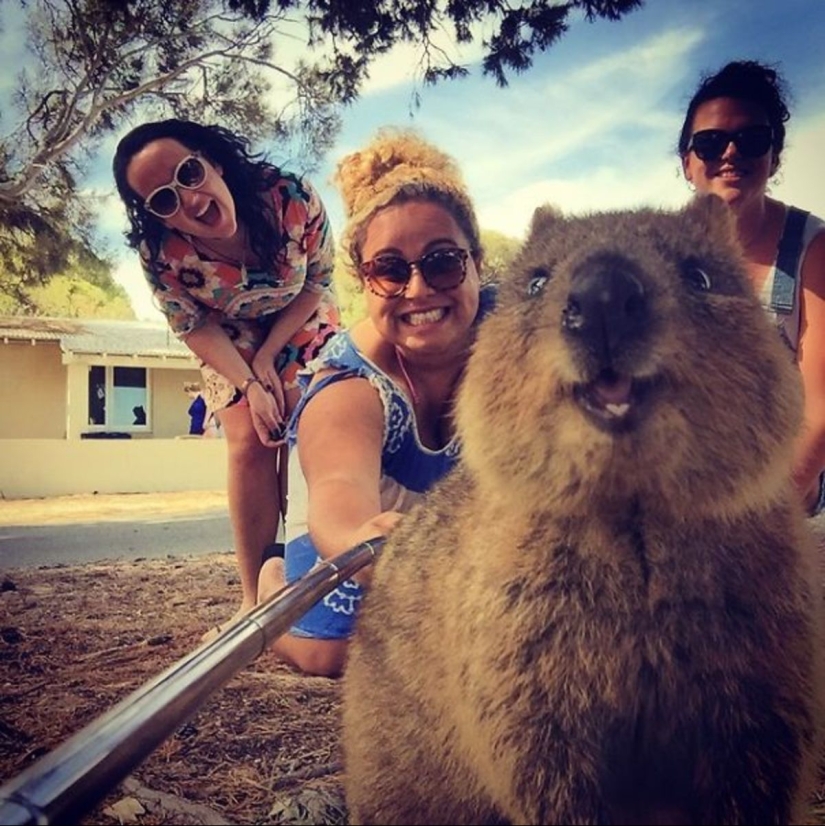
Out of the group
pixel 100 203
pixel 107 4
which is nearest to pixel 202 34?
pixel 107 4

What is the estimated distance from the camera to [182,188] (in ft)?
4.07

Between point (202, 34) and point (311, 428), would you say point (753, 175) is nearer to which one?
point (311, 428)

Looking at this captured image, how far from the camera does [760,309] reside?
77 centimetres

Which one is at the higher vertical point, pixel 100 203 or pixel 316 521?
pixel 100 203

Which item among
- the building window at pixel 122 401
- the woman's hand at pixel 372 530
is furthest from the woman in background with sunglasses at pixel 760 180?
the building window at pixel 122 401

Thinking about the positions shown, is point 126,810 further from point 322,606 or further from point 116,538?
point 116,538

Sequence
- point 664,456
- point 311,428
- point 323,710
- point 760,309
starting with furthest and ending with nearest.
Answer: point 311,428 → point 323,710 → point 760,309 → point 664,456

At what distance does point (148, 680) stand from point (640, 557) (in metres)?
0.64

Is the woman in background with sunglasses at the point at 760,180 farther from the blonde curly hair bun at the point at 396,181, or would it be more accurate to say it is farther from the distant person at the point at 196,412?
the distant person at the point at 196,412

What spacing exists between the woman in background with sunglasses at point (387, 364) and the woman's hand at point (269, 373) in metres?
0.14

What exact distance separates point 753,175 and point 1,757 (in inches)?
47.1

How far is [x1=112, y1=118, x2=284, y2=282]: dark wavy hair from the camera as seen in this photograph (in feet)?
4.13

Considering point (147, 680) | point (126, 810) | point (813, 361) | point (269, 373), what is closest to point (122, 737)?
point (126, 810)

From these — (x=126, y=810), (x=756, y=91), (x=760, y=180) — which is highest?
(x=756, y=91)
